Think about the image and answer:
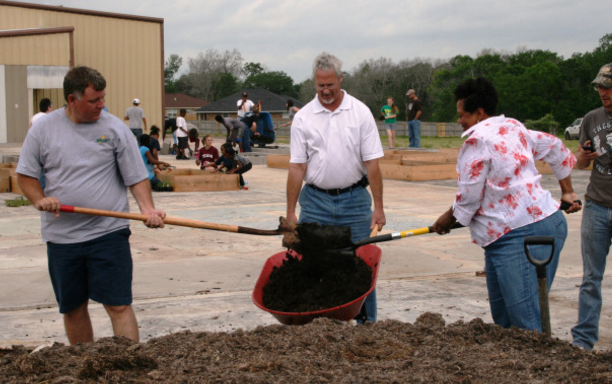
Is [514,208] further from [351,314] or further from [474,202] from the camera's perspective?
[351,314]

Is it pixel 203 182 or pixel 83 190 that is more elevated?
pixel 83 190

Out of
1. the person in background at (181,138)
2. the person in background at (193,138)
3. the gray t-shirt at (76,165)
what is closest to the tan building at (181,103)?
the person in background at (193,138)

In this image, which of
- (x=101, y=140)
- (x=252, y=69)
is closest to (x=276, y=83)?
(x=252, y=69)

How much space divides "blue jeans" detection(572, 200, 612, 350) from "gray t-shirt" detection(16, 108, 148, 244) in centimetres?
292

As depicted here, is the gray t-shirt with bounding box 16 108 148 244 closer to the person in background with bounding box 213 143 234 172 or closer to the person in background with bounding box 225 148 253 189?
the person in background with bounding box 225 148 253 189

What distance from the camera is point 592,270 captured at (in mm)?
4762

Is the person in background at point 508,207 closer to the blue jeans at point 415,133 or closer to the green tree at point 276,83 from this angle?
the blue jeans at point 415,133

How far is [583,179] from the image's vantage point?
16.5m

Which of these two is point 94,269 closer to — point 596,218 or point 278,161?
point 596,218

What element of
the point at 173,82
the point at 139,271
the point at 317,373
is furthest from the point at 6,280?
the point at 173,82

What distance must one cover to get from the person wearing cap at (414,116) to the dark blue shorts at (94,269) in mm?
19027

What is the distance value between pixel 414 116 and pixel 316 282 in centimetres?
1917

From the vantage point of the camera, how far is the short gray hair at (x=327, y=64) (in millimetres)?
4871

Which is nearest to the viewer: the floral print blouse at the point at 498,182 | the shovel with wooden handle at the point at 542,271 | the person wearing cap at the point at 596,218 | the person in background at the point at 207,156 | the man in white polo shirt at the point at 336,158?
the shovel with wooden handle at the point at 542,271
